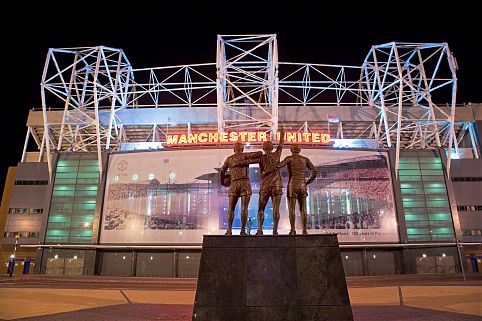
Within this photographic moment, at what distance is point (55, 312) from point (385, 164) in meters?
36.7

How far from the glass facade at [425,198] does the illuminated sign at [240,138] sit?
1019 centimetres

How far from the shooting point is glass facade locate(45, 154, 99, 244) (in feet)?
129

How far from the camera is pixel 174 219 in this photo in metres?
37.9

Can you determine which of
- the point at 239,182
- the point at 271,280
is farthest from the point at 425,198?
the point at 271,280

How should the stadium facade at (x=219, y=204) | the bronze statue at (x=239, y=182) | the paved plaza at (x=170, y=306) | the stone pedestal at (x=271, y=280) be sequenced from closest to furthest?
the stone pedestal at (x=271, y=280) < the paved plaza at (x=170, y=306) < the bronze statue at (x=239, y=182) < the stadium facade at (x=219, y=204)

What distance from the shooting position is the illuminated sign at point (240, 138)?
132 ft

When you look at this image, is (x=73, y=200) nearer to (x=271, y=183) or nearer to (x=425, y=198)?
(x=271, y=183)

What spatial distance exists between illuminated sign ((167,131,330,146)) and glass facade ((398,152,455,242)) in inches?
401

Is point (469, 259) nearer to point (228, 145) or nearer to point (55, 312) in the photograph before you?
point (228, 145)

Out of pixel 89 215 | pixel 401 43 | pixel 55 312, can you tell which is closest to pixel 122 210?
pixel 89 215

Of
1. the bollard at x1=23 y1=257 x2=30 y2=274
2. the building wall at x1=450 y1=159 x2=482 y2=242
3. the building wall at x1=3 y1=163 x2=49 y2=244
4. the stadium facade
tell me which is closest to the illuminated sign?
the stadium facade

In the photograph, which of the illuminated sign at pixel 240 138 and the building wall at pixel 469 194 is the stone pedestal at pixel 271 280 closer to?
the illuminated sign at pixel 240 138

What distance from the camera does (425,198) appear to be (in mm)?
39594

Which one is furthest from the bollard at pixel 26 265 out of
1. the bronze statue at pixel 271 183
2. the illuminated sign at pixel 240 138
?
the bronze statue at pixel 271 183
